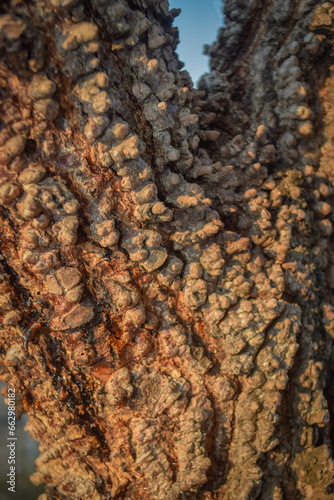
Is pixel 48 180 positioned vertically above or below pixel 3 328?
above

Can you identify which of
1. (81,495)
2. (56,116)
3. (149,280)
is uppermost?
(56,116)

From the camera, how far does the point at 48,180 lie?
0.74 metres

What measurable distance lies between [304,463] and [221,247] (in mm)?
694

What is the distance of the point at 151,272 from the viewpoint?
852 millimetres

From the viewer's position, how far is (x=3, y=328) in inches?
33.8

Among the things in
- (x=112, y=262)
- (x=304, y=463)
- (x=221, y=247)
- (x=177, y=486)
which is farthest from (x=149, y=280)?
(x=304, y=463)

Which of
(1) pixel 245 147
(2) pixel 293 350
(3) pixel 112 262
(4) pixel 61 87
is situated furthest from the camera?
(1) pixel 245 147

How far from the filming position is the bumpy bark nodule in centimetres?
72

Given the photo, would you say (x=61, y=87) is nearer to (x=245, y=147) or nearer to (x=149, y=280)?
(x=149, y=280)

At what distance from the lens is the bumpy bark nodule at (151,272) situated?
28.4 inches

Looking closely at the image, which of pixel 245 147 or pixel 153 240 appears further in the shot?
pixel 245 147

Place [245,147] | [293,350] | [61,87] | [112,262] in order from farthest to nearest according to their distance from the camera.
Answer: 1. [245,147]
2. [293,350]
3. [112,262]
4. [61,87]

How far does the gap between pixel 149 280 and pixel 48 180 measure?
34 cm

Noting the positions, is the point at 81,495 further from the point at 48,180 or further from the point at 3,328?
the point at 48,180
